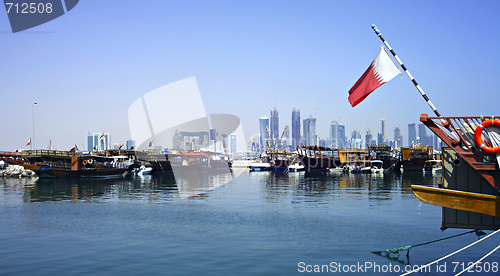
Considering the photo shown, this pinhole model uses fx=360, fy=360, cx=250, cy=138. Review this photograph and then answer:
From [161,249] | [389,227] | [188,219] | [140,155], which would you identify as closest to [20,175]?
[140,155]

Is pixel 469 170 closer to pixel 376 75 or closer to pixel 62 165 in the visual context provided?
pixel 376 75

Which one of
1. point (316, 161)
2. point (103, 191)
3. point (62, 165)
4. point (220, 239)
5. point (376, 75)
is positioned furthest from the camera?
point (316, 161)

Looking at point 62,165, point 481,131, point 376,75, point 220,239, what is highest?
point 376,75

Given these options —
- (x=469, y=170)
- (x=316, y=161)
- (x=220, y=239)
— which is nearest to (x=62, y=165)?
(x=220, y=239)

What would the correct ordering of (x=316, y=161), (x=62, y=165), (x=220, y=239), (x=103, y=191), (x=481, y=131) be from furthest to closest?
(x=316, y=161) → (x=62, y=165) → (x=103, y=191) → (x=220, y=239) → (x=481, y=131)

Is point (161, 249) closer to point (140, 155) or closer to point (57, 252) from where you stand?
point (57, 252)

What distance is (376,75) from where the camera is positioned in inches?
647

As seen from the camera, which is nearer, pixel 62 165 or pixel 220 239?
pixel 220 239

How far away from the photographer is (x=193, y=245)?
917 inches

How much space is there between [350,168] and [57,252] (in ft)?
386

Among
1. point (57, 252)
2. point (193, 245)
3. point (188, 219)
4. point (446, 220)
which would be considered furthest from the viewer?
point (188, 219)

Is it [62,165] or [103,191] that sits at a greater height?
[62,165]

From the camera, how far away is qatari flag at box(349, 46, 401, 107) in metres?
16.1

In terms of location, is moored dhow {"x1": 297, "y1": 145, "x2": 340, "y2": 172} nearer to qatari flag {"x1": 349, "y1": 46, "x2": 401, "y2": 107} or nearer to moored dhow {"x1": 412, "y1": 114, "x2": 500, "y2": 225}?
qatari flag {"x1": 349, "y1": 46, "x2": 401, "y2": 107}
